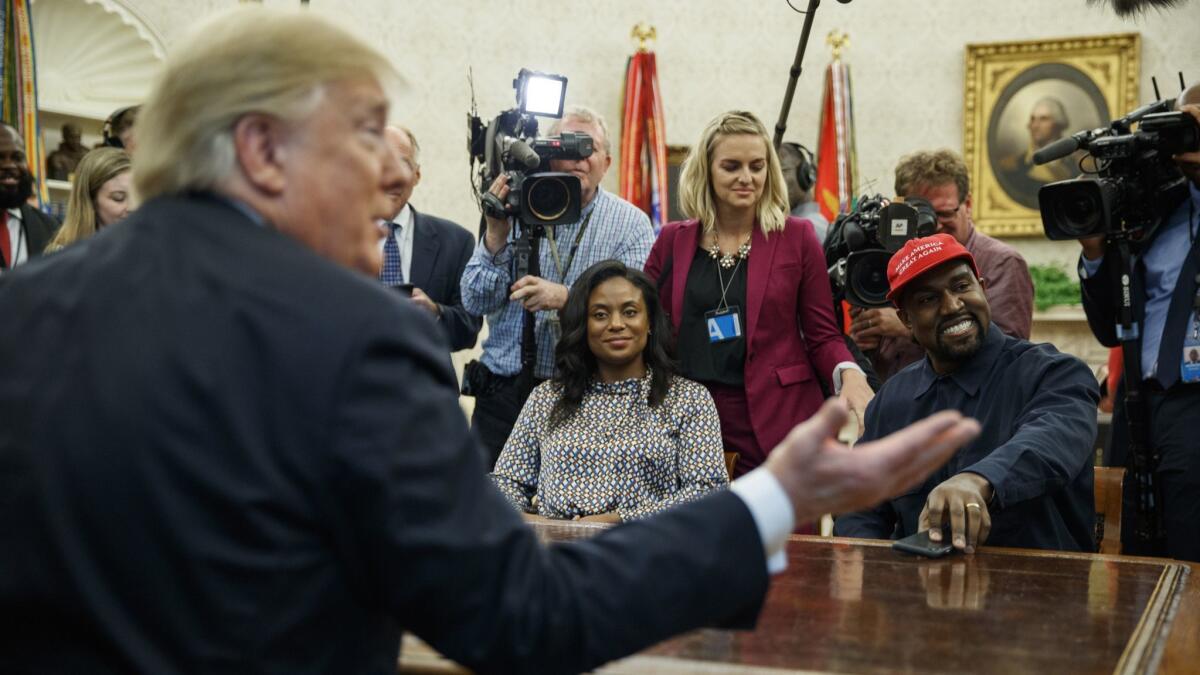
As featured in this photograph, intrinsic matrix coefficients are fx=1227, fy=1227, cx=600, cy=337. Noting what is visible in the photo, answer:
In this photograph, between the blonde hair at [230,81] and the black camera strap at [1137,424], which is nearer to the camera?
the blonde hair at [230,81]

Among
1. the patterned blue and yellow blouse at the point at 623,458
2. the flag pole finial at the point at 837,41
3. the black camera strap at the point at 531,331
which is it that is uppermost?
the flag pole finial at the point at 837,41

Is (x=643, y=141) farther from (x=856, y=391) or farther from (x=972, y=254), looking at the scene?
(x=856, y=391)

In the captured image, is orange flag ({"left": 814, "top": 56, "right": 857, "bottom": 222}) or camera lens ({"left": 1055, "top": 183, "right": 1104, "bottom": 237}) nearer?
camera lens ({"left": 1055, "top": 183, "right": 1104, "bottom": 237})

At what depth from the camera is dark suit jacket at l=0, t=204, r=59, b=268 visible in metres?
4.42

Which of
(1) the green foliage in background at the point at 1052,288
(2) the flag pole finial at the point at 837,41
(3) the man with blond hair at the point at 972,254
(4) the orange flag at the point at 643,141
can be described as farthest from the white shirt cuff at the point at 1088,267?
(2) the flag pole finial at the point at 837,41

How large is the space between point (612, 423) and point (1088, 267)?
4.34ft

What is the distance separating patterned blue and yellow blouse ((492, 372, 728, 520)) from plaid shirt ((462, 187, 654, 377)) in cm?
53

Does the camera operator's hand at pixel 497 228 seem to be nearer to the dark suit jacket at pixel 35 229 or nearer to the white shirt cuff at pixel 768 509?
the dark suit jacket at pixel 35 229

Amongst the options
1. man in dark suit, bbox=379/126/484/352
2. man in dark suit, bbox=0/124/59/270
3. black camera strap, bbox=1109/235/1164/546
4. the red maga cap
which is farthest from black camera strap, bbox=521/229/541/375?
man in dark suit, bbox=0/124/59/270

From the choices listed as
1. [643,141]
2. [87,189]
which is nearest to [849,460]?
[87,189]

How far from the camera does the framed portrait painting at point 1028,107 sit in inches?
286

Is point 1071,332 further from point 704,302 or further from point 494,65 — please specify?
point 704,302

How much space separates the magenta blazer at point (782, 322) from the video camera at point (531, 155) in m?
0.38

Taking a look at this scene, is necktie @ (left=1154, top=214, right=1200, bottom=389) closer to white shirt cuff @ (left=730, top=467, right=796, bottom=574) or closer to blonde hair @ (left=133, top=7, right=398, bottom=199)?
white shirt cuff @ (left=730, top=467, right=796, bottom=574)
